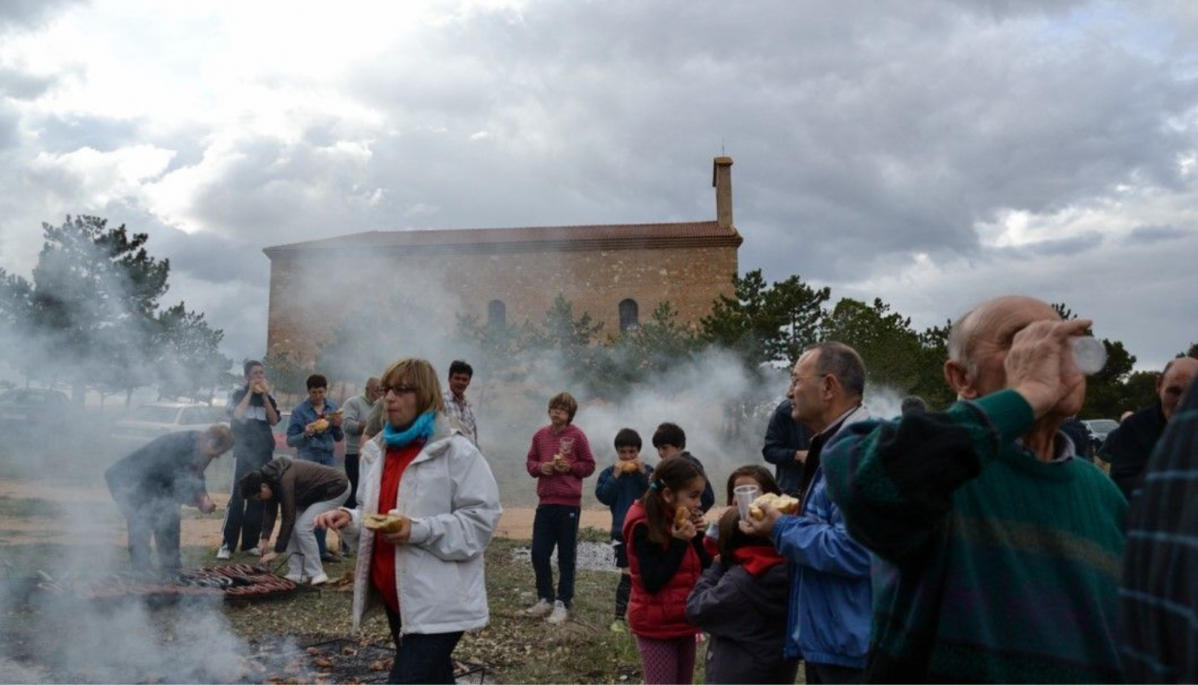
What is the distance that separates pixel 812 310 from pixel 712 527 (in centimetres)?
2799

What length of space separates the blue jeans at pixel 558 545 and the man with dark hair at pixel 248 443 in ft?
12.4

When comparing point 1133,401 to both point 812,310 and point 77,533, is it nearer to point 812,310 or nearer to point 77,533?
point 812,310

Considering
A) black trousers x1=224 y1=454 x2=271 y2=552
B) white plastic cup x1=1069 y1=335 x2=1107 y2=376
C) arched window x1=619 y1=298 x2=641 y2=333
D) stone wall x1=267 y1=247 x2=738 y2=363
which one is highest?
stone wall x1=267 y1=247 x2=738 y2=363

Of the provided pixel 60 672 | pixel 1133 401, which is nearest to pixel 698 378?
pixel 1133 401


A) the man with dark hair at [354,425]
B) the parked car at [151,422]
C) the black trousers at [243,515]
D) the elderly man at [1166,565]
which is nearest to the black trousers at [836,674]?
the elderly man at [1166,565]

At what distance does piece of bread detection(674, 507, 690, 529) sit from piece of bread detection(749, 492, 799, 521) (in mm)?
795

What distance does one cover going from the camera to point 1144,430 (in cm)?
511

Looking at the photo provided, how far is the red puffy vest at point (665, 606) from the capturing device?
426 centimetres

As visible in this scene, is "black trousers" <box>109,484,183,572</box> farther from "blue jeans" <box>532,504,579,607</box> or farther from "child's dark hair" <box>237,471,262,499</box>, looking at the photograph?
"blue jeans" <box>532,504,579,607</box>

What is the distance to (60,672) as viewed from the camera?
5.70m

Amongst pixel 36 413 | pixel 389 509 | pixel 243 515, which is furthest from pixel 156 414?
pixel 389 509

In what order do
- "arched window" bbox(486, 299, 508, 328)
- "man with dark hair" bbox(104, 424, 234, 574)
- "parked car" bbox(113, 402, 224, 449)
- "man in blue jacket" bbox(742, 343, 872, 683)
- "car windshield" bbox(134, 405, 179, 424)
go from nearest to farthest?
"man in blue jacket" bbox(742, 343, 872, 683), "man with dark hair" bbox(104, 424, 234, 574), "parked car" bbox(113, 402, 224, 449), "car windshield" bbox(134, 405, 179, 424), "arched window" bbox(486, 299, 508, 328)

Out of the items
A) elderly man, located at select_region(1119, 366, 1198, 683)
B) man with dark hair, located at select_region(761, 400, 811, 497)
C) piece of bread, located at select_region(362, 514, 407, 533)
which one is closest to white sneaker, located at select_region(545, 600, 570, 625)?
man with dark hair, located at select_region(761, 400, 811, 497)

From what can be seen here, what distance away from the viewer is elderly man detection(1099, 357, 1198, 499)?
16.4 ft
